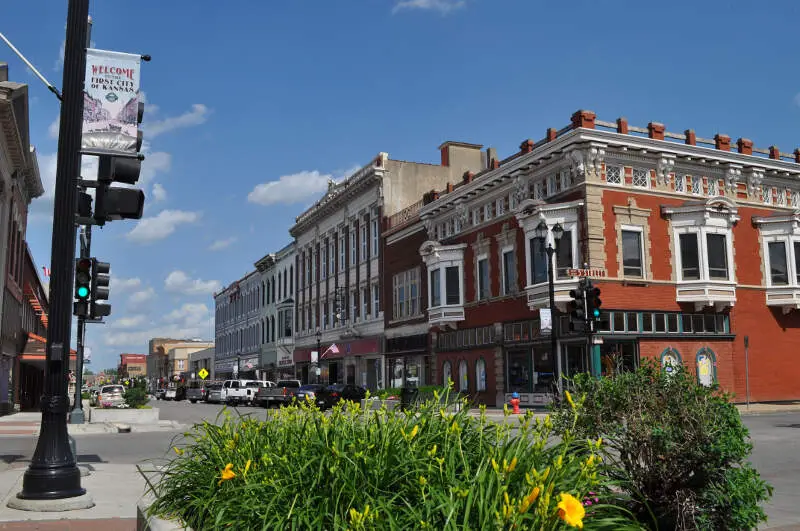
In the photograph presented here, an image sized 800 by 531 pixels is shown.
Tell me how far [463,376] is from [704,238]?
14455 millimetres

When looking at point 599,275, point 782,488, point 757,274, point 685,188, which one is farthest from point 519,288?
point 782,488

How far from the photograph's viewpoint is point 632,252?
3288 cm

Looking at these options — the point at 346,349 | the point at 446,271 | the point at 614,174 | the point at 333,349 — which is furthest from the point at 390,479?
the point at 333,349

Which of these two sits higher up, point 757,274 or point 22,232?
point 22,232

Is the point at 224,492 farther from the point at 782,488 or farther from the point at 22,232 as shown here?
the point at 22,232

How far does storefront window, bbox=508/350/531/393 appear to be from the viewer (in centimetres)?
3547

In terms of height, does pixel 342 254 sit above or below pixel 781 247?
above

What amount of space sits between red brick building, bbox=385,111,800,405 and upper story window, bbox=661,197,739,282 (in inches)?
2.1

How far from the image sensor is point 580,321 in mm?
22922

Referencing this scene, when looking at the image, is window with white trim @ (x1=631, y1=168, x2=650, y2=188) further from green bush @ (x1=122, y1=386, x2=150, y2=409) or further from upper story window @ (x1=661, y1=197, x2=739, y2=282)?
green bush @ (x1=122, y1=386, x2=150, y2=409)

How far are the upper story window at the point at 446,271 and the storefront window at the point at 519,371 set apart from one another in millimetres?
5538

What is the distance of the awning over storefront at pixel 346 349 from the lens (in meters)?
51.3

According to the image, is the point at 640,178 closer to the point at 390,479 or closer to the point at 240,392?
the point at 390,479

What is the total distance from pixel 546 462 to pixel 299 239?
6520 centimetres
